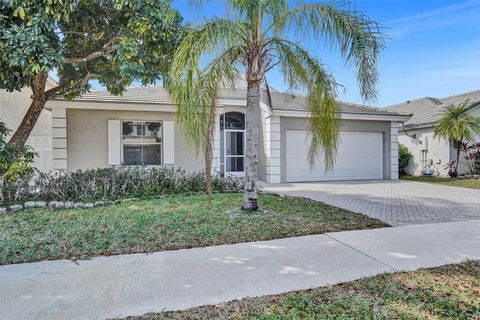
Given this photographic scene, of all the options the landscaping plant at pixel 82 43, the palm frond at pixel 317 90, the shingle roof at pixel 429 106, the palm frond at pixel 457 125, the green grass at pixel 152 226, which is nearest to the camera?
the green grass at pixel 152 226

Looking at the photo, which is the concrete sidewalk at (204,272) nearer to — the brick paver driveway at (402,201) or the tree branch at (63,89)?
the brick paver driveway at (402,201)

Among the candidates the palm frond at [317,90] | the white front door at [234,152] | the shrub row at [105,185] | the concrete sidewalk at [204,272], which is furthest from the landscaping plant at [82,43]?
the white front door at [234,152]

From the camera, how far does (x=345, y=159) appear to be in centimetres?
1444

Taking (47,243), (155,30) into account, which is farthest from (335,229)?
(155,30)

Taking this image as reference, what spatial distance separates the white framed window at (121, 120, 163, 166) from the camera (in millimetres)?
11586

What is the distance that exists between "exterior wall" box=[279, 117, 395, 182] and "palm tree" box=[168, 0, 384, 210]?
21.1ft

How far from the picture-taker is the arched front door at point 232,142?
1385 centimetres

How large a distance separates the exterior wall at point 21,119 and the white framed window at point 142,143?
3446 millimetres

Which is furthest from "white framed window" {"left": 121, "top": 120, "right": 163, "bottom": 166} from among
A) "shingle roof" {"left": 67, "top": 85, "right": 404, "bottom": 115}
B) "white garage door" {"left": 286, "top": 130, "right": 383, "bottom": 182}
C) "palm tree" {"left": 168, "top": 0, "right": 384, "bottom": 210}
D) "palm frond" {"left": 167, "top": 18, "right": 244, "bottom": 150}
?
"palm frond" {"left": 167, "top": 18, "right": 244, "bottom": 150}

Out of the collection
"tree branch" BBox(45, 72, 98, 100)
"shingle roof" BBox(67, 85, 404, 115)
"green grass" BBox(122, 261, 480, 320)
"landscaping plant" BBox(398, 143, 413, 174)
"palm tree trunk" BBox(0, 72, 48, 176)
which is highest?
"shingle roof" BBox(67, 85, 404, 115)

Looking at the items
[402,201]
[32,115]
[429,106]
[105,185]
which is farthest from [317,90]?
[429,106]

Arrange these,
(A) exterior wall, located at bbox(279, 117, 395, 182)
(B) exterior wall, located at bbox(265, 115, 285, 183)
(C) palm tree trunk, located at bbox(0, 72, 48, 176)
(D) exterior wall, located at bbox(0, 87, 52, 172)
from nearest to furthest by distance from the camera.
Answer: (C) palm tree trunk, located at bbox(0, 72, 48, 176) → (D) exterior wall, located at bbox(0, 87, 52, 172) → (B) exterior wall, located at bbox(265, 115, 285, 183) → (A) exterior wall, located at bbox(279, 117, 395, 182)

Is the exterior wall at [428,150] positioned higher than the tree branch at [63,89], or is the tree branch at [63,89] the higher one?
the tree branch at [63,89]

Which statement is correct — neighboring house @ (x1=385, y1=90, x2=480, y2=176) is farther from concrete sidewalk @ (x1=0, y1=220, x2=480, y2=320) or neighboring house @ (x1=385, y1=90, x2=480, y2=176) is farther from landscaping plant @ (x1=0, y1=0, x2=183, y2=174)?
landscaping plant @ (x1=0, y1=0, x2=183, y2=174)
